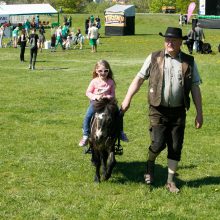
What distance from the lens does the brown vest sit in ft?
22.6

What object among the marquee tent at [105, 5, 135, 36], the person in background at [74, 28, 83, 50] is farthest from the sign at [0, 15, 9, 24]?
the person in background at [74, 28, 83, 50]

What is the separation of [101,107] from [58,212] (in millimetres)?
1584

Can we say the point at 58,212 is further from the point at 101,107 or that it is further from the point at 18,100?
the point at 18,100

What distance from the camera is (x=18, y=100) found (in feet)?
52.4

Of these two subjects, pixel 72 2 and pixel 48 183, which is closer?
pixel 48 183

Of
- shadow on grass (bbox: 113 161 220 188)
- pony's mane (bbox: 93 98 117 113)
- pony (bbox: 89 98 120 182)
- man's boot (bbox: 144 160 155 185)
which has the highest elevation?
pony's mane (bbox: 93 98 117 113)

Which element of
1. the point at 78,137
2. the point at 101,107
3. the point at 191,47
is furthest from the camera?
the point at 191,47

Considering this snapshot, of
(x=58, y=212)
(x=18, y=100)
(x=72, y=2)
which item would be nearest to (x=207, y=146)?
(x=58, y=212)

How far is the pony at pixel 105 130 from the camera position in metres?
7.26

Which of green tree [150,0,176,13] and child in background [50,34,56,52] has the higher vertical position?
green tree [150,0,176,13]

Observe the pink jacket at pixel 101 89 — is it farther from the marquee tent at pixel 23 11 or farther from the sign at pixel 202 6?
the sign at pixel 202 6

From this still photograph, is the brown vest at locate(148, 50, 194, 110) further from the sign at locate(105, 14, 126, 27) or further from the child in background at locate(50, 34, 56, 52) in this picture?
the sign at locate(105, 14, 126, 27)

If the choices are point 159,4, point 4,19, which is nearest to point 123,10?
point 4,19

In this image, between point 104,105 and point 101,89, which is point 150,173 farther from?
point 101,89
